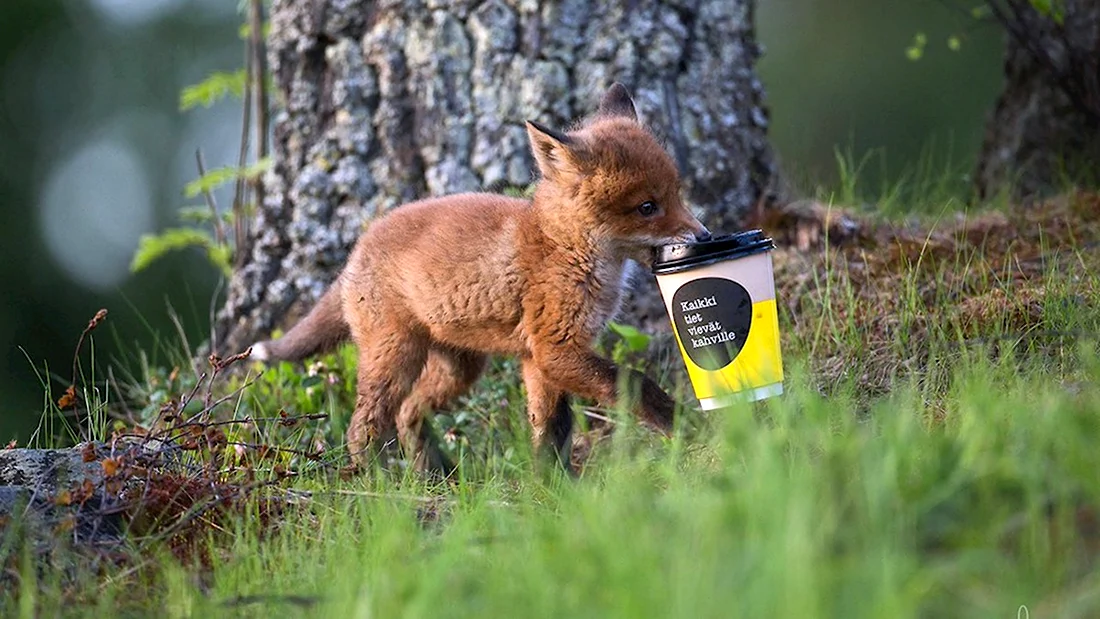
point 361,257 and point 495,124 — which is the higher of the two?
point 495,124

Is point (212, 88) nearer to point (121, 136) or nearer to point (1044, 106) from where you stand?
point (1044, 106)

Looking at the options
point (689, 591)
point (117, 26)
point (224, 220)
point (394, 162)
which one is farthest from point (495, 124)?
point (117, 26)

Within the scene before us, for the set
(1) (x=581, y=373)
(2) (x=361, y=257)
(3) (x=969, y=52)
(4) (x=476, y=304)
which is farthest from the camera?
(3) (x=969, y=52)

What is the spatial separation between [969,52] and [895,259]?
36.8 ft

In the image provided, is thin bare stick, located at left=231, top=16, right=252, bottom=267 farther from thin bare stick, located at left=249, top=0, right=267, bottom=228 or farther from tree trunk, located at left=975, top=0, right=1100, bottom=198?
tree trunk, located at left=975, top=0, right=1100, bottom=198

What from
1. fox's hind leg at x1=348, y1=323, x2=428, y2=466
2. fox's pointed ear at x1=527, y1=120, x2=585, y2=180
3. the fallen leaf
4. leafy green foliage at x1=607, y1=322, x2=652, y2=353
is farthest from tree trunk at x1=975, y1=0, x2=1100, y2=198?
the fallen leaf

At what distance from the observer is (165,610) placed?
264 centimetres

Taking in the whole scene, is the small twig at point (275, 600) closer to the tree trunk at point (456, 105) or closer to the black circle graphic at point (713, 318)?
the black circle graphic at point (713, 318)

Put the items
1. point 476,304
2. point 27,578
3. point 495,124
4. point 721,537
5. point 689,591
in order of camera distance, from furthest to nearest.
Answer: point 495,124
point 476,304
point 27,578
point 721,537
point 689,591

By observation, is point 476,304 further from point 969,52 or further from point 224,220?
point 969,52

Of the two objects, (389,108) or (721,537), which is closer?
(721,537)

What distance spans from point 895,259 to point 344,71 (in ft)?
9.97

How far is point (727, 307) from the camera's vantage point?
3729 mm

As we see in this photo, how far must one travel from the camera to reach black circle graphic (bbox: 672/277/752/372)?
12.2ft
